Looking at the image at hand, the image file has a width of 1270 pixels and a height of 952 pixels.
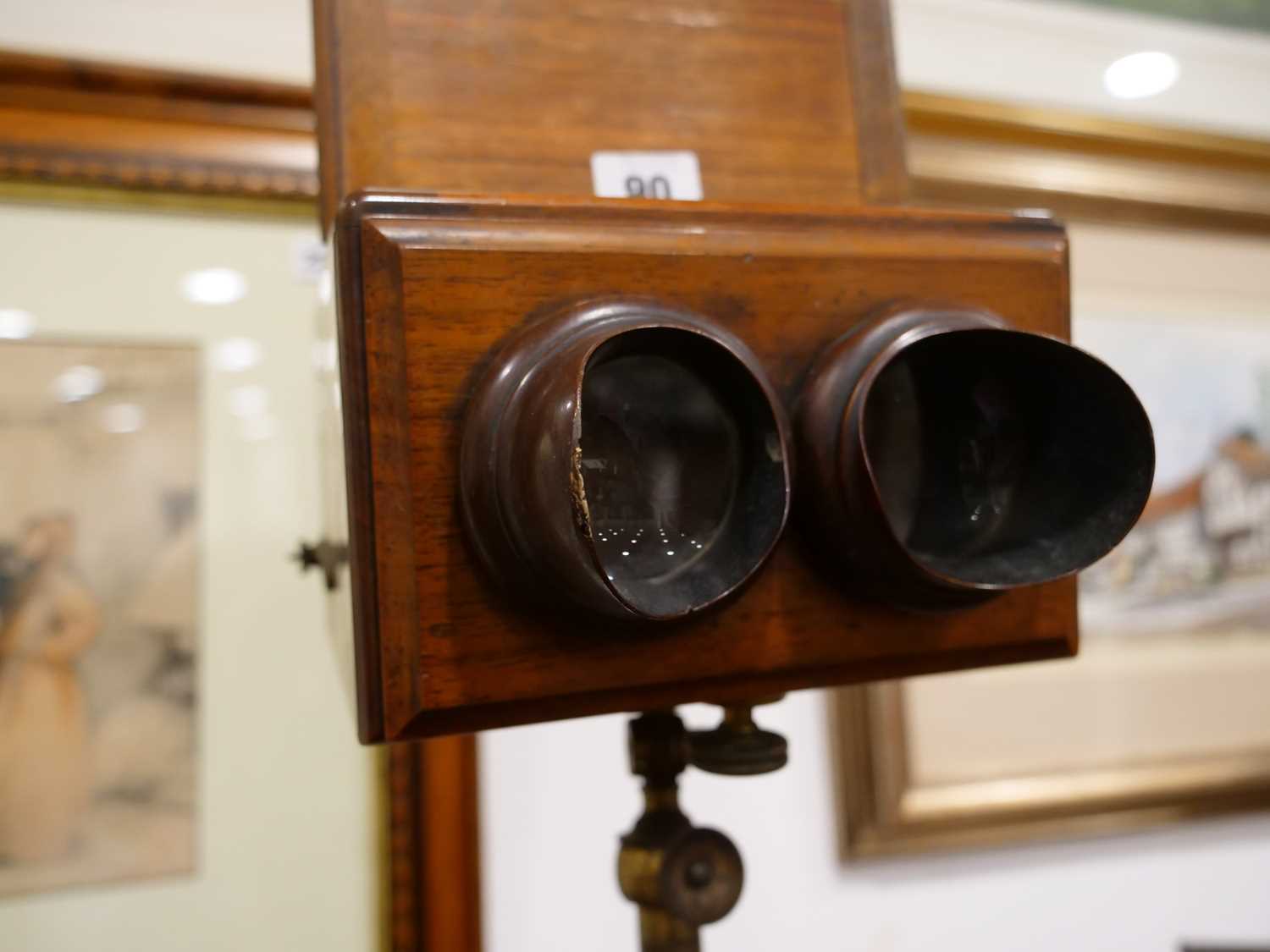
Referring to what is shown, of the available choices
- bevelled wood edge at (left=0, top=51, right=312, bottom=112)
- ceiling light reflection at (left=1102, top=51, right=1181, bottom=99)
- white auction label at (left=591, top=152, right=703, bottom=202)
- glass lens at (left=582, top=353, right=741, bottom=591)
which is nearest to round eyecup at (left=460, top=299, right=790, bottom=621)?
glass lens at (left=582, top=353, right=741, bottom=591)

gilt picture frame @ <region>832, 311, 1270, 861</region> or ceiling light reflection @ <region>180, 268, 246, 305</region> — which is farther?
gilt picture frame @ <region>832, 311, 1270, 861</region>

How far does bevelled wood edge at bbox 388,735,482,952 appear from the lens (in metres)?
0.93

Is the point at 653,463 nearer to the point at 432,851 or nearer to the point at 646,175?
the point at 646,175

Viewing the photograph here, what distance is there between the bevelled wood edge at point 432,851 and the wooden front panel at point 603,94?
1.79 ft

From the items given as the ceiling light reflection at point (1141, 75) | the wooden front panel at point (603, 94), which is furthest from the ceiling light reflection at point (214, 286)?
the ceiling light reflection at point (1141, 75)

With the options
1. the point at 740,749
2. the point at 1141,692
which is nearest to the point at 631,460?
the point at 740,749

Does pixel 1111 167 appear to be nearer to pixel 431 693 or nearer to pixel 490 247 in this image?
pixel 490 247

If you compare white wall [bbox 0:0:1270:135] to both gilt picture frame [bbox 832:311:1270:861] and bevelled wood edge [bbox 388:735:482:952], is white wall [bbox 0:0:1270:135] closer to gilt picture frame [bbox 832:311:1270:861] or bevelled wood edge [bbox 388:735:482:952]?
gilt picture frame [bbox 832:311:1270:861]

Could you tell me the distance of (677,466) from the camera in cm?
49

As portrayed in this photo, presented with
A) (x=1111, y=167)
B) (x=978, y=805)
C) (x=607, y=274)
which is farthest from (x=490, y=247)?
(x=1111, y=167)

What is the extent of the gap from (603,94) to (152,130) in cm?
54

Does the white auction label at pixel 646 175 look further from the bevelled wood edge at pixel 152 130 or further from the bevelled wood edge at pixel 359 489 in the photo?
the bevelled wood edge at pixel 152 130

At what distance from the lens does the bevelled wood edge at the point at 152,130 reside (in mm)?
926

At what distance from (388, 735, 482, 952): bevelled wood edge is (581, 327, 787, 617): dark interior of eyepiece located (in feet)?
1.78
